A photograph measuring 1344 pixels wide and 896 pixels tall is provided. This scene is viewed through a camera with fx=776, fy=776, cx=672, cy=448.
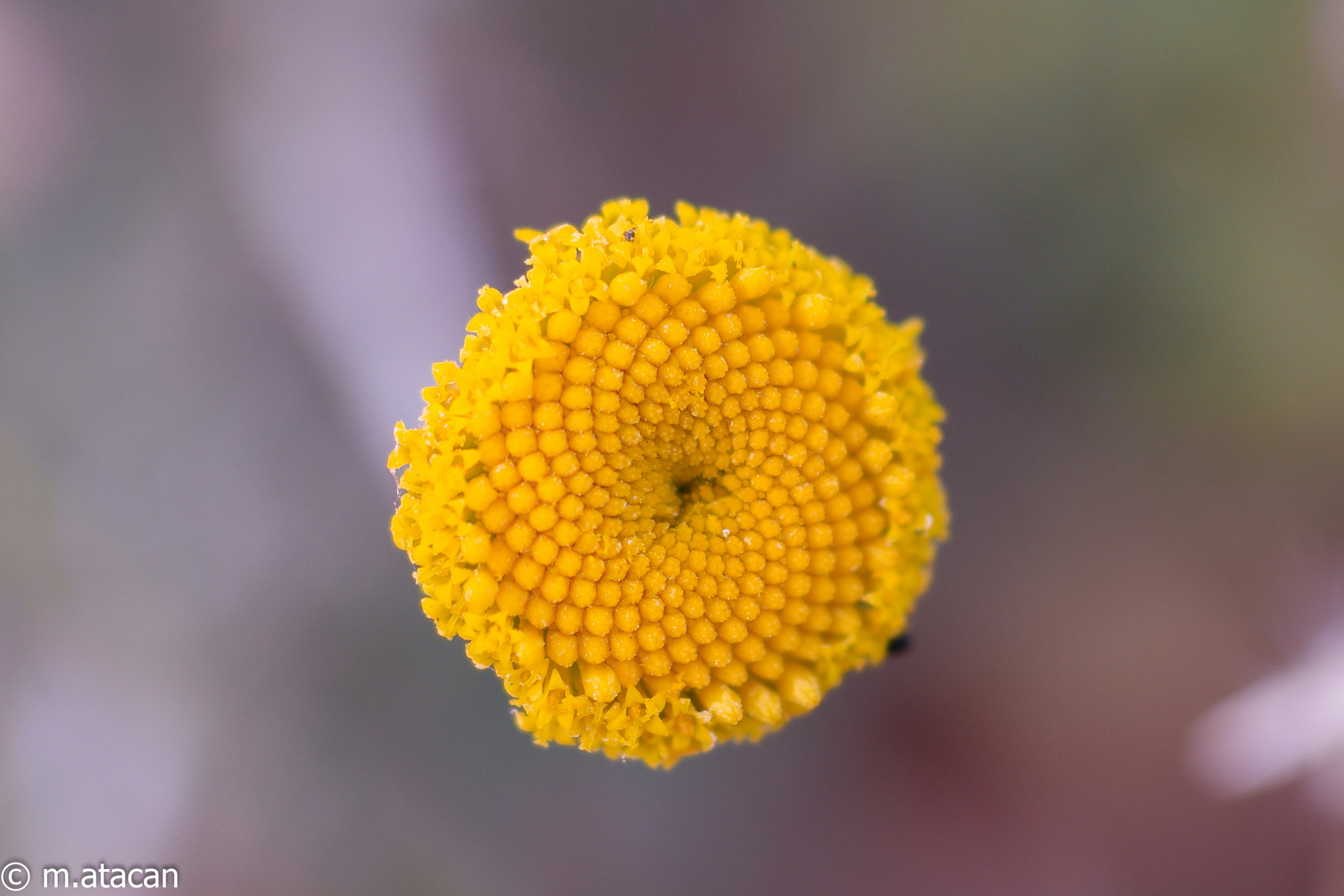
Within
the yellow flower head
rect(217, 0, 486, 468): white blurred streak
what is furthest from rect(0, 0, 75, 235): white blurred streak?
the yellow flower head

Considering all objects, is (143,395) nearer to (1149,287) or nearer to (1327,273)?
(1149,287)

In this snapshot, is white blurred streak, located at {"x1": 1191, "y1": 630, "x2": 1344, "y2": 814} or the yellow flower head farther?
white blurred streak, located at {"x1": 1191, "y1": 630, "x2": 1344, "y2": 814}

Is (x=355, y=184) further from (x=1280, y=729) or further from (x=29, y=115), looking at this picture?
(x=1280, y=729)

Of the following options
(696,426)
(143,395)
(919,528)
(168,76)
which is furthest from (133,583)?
(919,528)

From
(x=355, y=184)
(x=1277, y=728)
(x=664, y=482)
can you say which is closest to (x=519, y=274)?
(x=355, y=184)

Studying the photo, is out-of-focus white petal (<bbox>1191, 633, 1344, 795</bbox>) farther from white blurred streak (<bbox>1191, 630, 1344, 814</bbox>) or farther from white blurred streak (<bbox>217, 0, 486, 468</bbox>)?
white blurred streak (<bbox>217, 0, 486, 468</bbox>)
